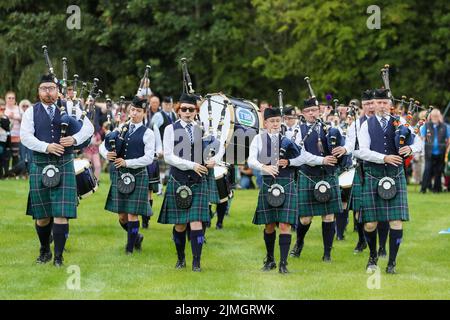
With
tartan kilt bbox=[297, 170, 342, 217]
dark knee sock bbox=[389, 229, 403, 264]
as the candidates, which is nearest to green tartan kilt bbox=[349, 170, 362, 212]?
tartan kilt bbox=[297, 170, 342, 217]

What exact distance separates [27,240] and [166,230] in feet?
6.49

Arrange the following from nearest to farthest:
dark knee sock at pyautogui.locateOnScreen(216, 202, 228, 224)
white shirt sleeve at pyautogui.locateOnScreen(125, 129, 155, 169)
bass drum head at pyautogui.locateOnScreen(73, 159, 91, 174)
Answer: white shirt sleeve at pyautogui.locateOnScreen(125, 129, 155, 169)
bass drum head at pyautogui.locateOnScreen(73, 159, 91, 174)
dark knee sock at pyautogui.locateOnScreen(216, 202, 228, 224)

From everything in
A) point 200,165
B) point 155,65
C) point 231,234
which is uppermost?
point 155,65

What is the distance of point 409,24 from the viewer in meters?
24.2

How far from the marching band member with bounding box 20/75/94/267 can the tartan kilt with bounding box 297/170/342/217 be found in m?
2.45

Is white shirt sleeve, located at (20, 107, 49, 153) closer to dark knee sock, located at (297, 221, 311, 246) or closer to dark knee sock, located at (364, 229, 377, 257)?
dark knee sock, located at (297, 221, 311, 246)

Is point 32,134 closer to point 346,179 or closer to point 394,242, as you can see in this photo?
point 394,242

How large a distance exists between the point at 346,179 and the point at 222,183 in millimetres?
1436

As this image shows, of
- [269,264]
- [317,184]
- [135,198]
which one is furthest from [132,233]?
[317,184]

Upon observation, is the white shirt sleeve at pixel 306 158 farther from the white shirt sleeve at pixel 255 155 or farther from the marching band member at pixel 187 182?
the marching band member at pixel 187 182

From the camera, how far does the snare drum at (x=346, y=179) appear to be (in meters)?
11.5

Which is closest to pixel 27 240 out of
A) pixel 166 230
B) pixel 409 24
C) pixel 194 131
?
pixel 166 230

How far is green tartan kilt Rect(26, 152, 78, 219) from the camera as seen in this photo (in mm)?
9016
